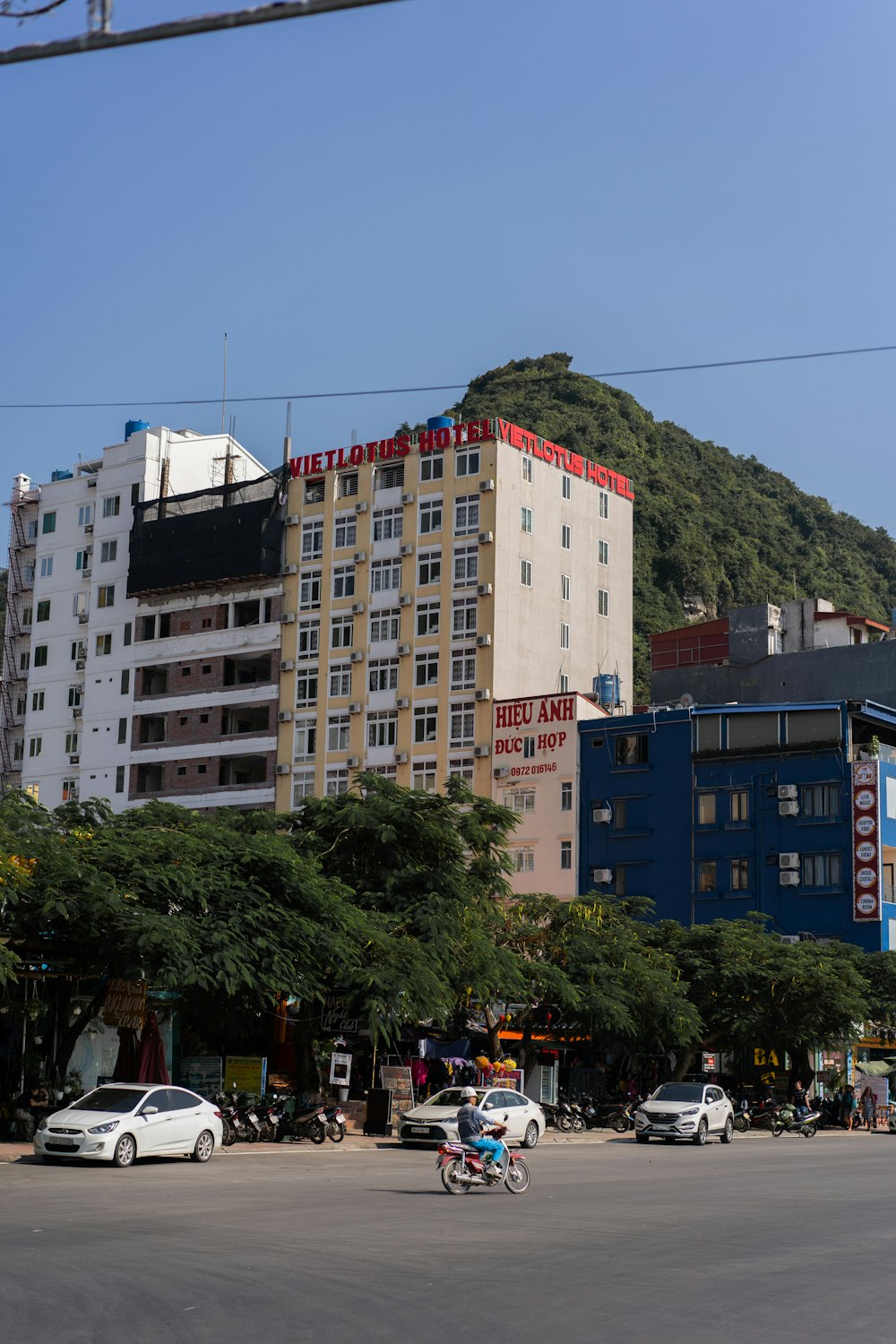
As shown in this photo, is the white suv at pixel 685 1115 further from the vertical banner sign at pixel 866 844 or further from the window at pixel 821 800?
the window at pixel 821 800

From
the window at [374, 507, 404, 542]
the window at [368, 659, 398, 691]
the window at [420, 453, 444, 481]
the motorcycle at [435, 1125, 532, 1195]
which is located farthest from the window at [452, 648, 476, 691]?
the motorcycle at [435, 1125, 532, 1195]

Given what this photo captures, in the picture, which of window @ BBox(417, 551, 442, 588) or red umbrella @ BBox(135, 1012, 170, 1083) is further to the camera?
window @ BBox(417, 551, 442, 588)

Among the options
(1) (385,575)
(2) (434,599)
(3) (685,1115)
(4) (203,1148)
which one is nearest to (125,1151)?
(4) (203,1148)

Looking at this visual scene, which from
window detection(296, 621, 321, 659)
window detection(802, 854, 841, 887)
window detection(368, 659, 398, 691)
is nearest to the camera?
window detection(802, 854, 841, 887)

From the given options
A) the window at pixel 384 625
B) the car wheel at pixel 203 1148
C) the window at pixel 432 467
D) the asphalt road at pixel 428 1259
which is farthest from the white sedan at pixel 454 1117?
the window at pixel 432 467

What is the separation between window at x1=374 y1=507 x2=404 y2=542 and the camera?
74.6 meters

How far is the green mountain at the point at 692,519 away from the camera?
347ft

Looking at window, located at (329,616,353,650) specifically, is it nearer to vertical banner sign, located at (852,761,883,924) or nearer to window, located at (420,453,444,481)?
window, located at (420,453,444,481)

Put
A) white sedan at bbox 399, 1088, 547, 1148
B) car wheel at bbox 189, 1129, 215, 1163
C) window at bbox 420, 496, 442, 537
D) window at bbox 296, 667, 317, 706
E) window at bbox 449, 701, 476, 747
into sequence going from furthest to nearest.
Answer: window at bbox 296, 667, 317, 706
window at bbox 420, 496, 442, 537
window at bbox 449, 701, 476, 747
white sedan at bbox 399, 1088, 547, 1148
car wheel at bbox 189, 1129, 215, 1163

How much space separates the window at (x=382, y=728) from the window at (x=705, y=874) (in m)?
15.0

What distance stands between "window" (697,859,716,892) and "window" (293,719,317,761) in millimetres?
18862

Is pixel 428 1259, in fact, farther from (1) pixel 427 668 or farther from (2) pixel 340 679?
(2) pixel 340 679

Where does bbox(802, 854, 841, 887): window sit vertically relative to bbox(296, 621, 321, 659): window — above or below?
below

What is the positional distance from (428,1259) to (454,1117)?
17630 millimetres
